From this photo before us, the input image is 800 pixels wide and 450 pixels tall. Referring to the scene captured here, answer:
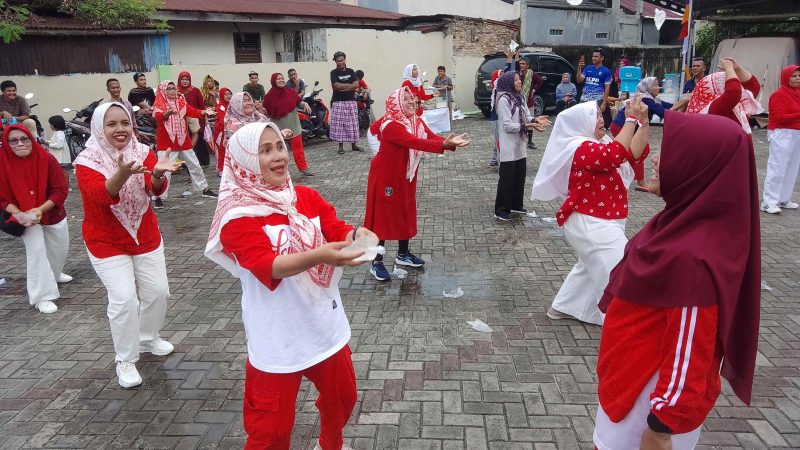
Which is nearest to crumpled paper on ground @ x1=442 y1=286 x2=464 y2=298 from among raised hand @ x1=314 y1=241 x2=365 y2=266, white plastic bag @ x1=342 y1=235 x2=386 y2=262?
white plastic bag @ x1=342 y1=235 x2=386 y2=262

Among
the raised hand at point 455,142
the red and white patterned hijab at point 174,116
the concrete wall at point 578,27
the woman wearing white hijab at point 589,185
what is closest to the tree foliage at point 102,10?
the red and white patterned hijab at point 174,116

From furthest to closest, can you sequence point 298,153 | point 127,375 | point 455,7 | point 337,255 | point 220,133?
point 455,7
point 298,153
point 220,133
point 127,375
point 337,255

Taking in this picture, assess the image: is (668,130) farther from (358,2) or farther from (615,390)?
(358,2)

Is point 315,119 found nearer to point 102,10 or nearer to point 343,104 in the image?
point 343,104

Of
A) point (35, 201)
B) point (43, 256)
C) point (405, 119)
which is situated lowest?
point (43, 256)

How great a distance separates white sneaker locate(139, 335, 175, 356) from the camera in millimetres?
4188

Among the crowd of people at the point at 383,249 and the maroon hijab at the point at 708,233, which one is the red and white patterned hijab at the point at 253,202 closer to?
the crowd of people at the point at 383,249

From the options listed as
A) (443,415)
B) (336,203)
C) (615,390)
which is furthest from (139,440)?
(336,203)

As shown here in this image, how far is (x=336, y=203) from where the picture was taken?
836 cm

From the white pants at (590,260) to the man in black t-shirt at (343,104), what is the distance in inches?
331

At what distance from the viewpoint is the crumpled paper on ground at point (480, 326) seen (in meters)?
4.48

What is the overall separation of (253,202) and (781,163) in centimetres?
746

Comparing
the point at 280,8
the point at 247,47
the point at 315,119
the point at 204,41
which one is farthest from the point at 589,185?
the point at 280,8

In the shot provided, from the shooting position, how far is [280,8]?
54.9 ft
